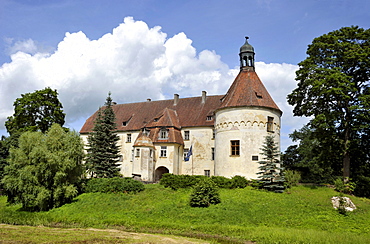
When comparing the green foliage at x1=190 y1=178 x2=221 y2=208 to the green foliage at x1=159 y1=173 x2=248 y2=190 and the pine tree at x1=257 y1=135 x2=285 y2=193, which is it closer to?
the green foliage at x1=159 y1=173 x2=248 y2=190

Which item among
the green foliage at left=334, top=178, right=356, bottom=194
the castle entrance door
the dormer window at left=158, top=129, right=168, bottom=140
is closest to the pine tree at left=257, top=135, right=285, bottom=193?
the green foliage at left=334, top=178, right=356, bottom=194

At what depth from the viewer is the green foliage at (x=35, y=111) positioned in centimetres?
3975

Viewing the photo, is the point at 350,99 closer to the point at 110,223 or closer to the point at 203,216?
the point at 203,216

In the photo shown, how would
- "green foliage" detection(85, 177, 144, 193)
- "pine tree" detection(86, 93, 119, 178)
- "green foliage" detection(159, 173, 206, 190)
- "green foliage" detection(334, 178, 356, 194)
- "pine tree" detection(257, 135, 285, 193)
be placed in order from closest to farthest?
"pine tree" detection(257, 135, 285, 193) < "green foliage" detection(85, 177, 144, 193) < "green foliage" detection(159, 173, 206, 190) < "green foliage" detection(334, 178, 356, 194) < "pine tree" detection(86, 93, 119, 178)

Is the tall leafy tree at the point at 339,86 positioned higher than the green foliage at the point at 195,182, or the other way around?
the tall leafy tree at the point at 339,86

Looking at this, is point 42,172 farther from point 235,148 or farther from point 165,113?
point 165,113

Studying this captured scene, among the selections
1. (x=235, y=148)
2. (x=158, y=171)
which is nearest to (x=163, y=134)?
(x=158, y=171)

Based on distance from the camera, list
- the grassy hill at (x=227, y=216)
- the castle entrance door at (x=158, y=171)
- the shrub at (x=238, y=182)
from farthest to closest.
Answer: the castle entrance door at (x=158, y=171), the shrub at (x=238, y=182), the grassy hill at (x=227, y=216)

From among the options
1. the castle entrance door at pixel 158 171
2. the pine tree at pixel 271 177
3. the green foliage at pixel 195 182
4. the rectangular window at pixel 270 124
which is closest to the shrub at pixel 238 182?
the green foliage at pixel 195 182

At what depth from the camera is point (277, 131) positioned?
30.5 meters

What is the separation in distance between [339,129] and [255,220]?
1475 centimetres

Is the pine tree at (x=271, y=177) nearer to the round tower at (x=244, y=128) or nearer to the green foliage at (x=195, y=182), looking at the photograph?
the green foliage at (x=195, y=182)

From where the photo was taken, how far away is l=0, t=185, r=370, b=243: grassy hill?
14836mm

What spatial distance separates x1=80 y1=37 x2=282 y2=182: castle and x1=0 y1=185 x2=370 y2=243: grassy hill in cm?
525
